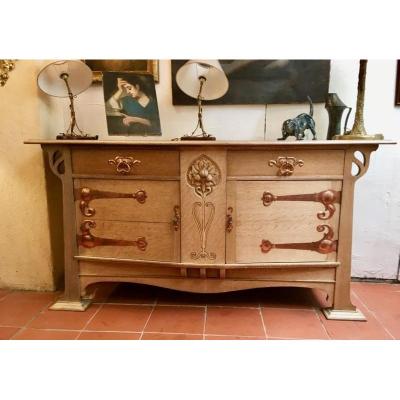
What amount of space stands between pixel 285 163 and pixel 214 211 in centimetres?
43

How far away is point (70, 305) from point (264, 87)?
1.79 meters

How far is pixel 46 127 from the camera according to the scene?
6.52 ft

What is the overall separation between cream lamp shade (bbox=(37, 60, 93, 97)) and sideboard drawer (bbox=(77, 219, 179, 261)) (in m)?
0.79

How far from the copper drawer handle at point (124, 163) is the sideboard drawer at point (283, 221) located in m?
0.52

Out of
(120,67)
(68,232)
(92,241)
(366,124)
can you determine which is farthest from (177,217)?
(366,124)

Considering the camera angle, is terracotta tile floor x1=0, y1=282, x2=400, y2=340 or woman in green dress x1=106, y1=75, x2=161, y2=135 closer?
terracotta tile floor x1=0, y1=282, x2=400, y2=340

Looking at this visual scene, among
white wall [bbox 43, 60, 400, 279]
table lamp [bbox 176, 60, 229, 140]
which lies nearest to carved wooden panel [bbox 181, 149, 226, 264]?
table lamp [bbox 176, 60, 229, 140]

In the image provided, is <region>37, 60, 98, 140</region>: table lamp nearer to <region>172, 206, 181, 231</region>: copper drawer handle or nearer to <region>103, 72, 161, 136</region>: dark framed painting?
<region>103, 72, 161, 136</region>: dark framed painting

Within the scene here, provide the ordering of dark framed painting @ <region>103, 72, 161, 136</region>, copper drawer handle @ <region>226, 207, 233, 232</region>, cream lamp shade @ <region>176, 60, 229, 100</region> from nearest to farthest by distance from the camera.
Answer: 1. copper drawer handle @ <region>226, 207, 233, 232</region>
2. cream lamp shade @ <region>176, 60, 229, 100</region>
3. dark framed painting @ <region>103, 72, 161, 136</region>

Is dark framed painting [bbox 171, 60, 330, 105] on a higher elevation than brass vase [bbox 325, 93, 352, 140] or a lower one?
higher

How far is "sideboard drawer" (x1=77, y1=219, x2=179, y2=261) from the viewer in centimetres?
169

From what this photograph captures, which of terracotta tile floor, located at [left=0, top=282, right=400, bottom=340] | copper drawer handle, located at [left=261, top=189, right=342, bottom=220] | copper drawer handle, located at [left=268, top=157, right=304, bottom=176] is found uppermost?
copper drawer handle, located at [left=268, top=157, right=304, bottom=176]

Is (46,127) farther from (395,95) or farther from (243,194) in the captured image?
(395,95)
